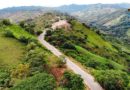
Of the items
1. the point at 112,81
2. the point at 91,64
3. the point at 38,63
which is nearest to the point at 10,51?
the point at 91,64

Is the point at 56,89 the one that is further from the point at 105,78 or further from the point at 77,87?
the point at 105,78

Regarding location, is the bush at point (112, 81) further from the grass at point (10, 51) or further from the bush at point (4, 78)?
the grass at point (10, 51)

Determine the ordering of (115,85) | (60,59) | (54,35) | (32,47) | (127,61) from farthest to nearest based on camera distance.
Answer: (127,61) → (54,35) → (32,47) → (60,59) → (115,85)

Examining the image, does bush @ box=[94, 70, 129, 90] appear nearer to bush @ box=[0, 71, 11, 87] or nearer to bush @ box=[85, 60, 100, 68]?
bush @ box=[0, 71, 11, 87]

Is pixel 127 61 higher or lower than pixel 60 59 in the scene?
lower

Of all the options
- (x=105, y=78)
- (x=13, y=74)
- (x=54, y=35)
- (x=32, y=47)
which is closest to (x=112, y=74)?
(x=105, y=78)

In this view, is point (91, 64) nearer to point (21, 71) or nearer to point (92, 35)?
point (21, 71)
